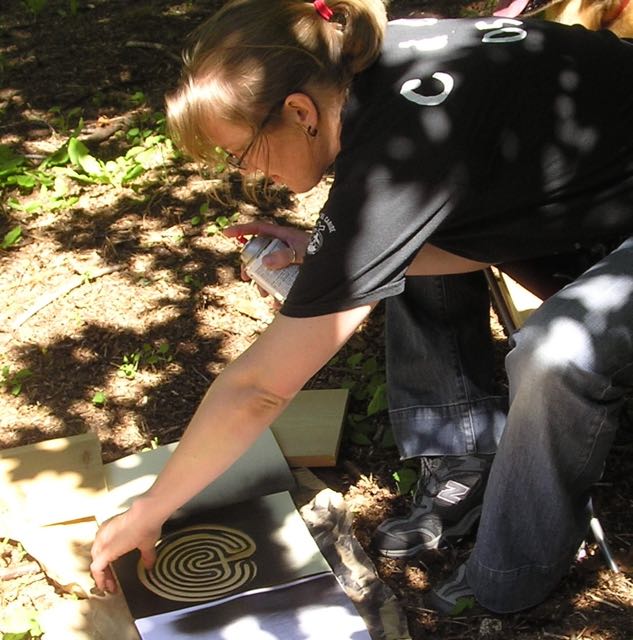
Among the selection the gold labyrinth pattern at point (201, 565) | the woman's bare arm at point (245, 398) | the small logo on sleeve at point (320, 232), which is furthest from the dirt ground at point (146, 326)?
the small logo on sleeve at point (320, 232)

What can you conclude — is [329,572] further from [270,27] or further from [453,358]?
[270,27]

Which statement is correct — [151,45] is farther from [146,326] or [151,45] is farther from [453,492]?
[453,492]

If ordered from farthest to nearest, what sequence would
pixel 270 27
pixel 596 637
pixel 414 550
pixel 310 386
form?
pixel 310 386, pixel 414 550, pixel 596 637, pixel 270 27

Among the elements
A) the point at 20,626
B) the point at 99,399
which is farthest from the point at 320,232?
the point at 99,399

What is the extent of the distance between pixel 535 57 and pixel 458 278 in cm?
72

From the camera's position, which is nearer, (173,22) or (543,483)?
(543,483)

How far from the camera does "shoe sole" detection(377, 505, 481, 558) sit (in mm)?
2859

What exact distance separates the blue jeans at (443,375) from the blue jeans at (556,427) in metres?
0.52

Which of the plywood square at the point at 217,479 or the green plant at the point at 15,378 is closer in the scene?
the plywood square at the point at 217,479

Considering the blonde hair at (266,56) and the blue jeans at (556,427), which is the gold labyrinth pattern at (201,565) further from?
the blonde hair at (266,56)

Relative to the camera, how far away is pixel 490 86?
88.7 inches

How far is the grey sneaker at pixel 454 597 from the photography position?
2631mm

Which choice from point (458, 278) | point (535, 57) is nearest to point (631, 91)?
point (535, 57)

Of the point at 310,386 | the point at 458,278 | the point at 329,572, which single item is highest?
the point at 458,278
